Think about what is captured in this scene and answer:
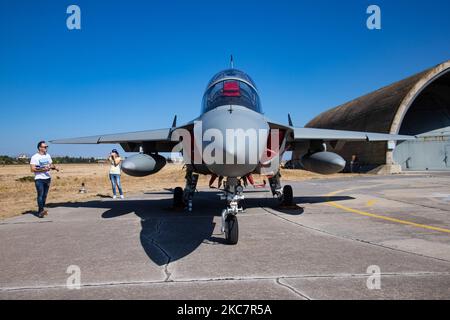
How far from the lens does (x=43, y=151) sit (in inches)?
387

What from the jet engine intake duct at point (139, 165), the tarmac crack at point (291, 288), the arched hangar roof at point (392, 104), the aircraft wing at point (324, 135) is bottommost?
the tarmac crack at point (291, 288)

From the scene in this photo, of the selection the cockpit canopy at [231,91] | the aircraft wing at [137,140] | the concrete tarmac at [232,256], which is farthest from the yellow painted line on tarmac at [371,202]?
the aircraft wing at [137,140]

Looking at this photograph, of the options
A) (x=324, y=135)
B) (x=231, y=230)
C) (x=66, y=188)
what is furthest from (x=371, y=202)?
(x=66, y=188)

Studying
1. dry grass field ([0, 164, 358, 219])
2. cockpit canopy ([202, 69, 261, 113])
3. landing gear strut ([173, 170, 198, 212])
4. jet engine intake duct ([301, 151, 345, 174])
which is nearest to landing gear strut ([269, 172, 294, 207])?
jet engine intake duct ([301, 151, 345, 174])

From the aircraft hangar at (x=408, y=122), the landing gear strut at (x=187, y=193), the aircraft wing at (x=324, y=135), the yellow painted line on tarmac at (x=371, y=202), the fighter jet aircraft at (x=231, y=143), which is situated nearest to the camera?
the fighter jet aircraft at (x=231, y=143)

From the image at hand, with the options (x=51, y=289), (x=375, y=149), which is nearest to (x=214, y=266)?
(x=51, y=289)

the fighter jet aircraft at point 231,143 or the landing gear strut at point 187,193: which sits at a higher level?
the fighter jet aircraft at point 231,143

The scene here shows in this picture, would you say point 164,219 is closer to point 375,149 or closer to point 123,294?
point 123,294

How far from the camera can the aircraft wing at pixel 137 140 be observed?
920 centimetres

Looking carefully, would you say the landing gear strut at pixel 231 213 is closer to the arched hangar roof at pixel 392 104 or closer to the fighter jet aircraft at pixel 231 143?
the fighter jet aircraft at pixel 231 143

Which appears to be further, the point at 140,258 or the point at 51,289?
the point at 140,258

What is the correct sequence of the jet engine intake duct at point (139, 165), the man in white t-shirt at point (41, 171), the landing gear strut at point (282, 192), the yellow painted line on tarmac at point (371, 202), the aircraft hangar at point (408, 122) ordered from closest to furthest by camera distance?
the jet engine intake duct at point (139, 165) < the man in white t-shirt at point (41, 171) < the landing gear strut at point (282, 192) < the yellow painted line on tarmac at point (371, 202) < the aircraft hangar at point (408, 122)

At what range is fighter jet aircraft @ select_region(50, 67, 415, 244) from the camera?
16.3ft
